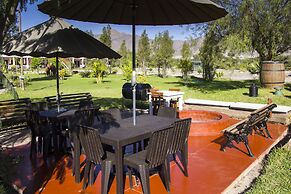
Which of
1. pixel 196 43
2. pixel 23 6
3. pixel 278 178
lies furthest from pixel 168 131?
pixel 196 43

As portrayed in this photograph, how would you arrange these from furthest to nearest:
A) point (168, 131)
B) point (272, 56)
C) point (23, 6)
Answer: point (272, 56)
point (23, 6)
point (168, 131)

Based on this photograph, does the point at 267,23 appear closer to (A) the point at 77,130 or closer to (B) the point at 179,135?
(B) the point at 179,135

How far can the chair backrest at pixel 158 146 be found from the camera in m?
3.35

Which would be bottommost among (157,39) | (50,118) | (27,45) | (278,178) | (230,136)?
(278,178)

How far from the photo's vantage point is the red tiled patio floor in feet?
13.2

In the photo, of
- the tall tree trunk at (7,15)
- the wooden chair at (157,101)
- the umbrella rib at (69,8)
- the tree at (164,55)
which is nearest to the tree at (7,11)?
the tall tree trunk at (7,15)

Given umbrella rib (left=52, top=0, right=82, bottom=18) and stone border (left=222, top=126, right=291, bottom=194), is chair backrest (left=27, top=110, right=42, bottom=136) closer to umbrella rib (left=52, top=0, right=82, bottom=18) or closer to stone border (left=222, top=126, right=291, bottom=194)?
umbrella rib (left=52, top=0, right=82, bottom=18)

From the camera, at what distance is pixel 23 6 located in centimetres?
423

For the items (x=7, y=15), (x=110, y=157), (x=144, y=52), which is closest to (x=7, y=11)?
(x=7, y=15)

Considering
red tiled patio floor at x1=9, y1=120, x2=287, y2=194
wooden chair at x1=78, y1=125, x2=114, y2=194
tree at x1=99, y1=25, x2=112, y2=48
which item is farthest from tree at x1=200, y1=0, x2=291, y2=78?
tree at x1=99, y1=25, x2=112, y2=48

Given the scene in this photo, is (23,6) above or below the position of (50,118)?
above

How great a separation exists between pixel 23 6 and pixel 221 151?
4379mm

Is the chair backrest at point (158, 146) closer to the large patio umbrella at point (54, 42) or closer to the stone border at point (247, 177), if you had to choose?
the stone border at point (247, 177)

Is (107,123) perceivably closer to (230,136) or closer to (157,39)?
(230,136)
